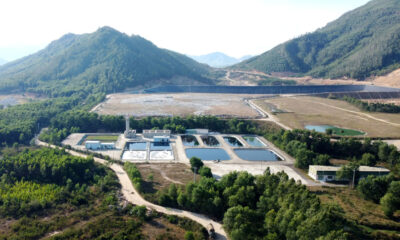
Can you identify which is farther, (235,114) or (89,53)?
(89,53)

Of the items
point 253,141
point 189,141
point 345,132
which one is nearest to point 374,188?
point 253,141

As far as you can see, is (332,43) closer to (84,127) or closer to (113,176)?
(84,127)

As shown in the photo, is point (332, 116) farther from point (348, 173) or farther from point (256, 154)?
point (348, 173)

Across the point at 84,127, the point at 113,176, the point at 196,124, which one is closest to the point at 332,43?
the point at 196,124

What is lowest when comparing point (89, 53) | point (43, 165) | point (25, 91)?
point (43, 165)

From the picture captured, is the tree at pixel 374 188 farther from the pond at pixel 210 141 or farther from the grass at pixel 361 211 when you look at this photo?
the pond at pixel 210 141

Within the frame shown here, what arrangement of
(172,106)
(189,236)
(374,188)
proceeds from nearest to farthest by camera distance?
(189,236) < (374,188) < (172,106)

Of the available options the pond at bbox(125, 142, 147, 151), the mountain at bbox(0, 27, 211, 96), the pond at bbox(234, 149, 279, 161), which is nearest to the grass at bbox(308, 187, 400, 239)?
the pond at bbox(234, 149, 279, 161)

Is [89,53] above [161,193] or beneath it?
above
